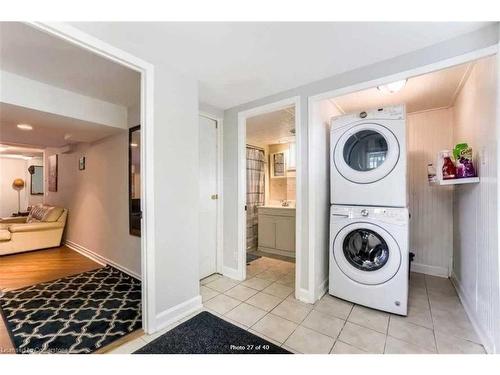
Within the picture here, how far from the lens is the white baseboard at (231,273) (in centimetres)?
276

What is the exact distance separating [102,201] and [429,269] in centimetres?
471

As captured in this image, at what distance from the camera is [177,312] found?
187 centimetres

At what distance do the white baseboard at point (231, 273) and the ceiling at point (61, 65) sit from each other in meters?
2.37

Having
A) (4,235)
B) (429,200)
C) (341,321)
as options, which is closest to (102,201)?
(4,235)

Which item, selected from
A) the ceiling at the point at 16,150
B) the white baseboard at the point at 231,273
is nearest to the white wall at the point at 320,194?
the white baseboard at the point at 231,273

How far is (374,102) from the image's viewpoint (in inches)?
105

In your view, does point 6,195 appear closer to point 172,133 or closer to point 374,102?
point 172,133

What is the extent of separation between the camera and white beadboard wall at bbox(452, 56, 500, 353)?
1.40 metres

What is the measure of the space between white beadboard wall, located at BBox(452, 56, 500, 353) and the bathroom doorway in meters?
1.35

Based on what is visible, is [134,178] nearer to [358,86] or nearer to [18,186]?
[358,86]

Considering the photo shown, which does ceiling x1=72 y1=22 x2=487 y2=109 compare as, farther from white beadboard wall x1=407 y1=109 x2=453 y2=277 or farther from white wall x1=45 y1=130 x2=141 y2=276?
white wall x1=45 y1=130 x2=141 y2=276

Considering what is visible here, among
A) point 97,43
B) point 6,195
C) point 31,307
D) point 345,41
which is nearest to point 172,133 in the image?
point 97,43

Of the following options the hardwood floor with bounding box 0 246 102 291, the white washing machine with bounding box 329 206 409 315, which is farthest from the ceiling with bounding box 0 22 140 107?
the white washing machine with bounding box 329 206 409 315
